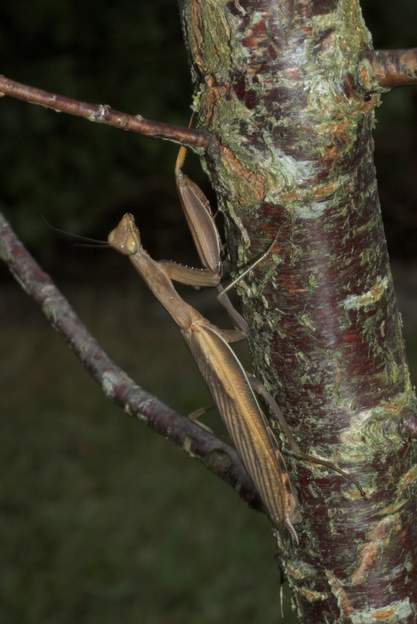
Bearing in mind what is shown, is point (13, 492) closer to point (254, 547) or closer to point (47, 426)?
point (47, 426)

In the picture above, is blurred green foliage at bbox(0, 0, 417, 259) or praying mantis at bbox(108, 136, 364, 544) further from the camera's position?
blurred green foliage at bbox(0, 0, 417, 259)

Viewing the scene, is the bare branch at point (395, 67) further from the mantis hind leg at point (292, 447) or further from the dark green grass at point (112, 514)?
the dark green grass at point (112, 514)

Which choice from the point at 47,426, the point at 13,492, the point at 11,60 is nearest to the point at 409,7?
the point at 11,60

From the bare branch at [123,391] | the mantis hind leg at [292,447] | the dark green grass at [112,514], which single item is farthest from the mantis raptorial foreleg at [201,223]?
the dark green grass at [112,514]

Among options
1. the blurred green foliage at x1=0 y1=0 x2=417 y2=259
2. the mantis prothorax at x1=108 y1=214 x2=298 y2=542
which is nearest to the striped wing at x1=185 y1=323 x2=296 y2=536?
the mantis prothorax at x1=108 y1=214 x2=298 y2=542

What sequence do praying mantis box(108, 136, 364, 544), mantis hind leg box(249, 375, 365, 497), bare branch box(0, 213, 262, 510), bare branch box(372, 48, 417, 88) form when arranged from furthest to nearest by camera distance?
bare branch box(0, 213, 262, 510)
praying mantis box(108, 136, 364, 544)
mantis hind leg box(249, 375, 365, 497)
bare branch box(372, 48, 417, 88)

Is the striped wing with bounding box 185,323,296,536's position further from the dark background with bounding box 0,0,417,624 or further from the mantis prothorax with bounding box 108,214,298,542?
the dark background with bounding box 0,0,417,624
